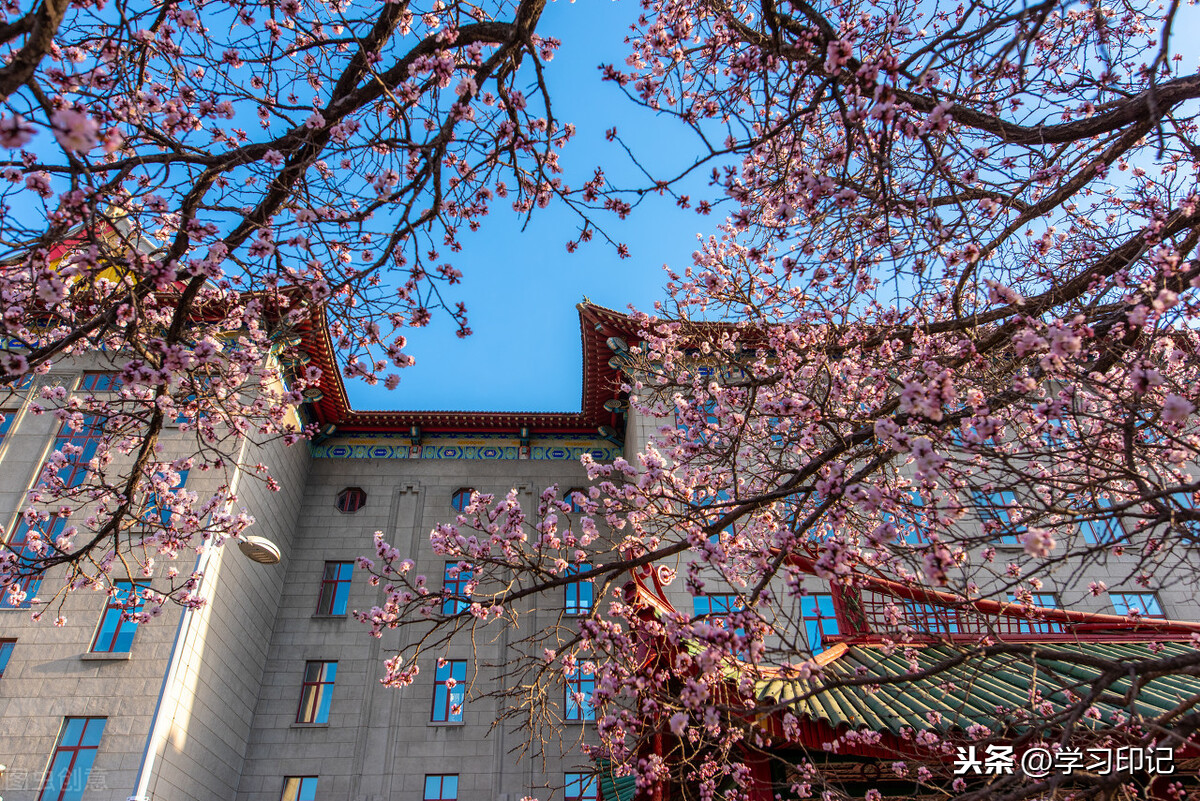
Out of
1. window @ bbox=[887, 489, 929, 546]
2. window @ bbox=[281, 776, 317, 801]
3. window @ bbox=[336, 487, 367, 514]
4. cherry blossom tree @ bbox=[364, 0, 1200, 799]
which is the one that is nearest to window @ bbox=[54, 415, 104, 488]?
window @ bbox=[336, 487, 367, 514]

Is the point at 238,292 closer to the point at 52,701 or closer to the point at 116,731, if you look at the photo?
the point at 116,731

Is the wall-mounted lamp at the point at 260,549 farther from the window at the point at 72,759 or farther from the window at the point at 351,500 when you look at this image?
the window at the point at 351,500

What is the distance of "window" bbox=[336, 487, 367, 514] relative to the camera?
18406mm

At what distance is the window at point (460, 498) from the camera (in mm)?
18625

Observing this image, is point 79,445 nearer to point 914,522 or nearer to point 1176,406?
point 914,522

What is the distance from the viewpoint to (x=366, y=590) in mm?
17016

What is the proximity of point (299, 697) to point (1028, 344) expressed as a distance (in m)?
16.0

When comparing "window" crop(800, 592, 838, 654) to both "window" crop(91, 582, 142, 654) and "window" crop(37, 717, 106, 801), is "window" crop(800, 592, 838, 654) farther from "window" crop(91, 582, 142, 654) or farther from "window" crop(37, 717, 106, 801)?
"window" crop(37, 717, 106, 801)

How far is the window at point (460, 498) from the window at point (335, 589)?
2.74 meters

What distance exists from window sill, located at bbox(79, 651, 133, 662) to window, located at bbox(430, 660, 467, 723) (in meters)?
5.68

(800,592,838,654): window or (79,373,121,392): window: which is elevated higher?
(79,373,121,392): window

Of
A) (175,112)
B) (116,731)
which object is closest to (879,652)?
(175,112)

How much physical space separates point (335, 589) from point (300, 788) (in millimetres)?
4077

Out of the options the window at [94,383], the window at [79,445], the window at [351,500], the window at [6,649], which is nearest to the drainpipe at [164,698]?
the window at [6,649]
